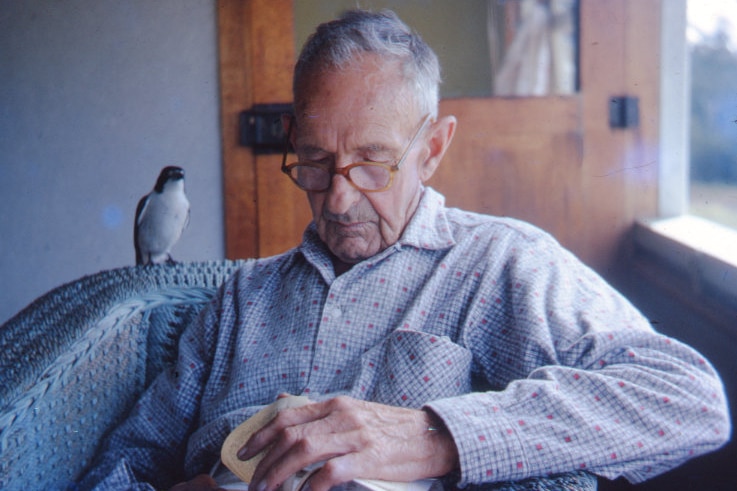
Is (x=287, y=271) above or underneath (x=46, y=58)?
underneath

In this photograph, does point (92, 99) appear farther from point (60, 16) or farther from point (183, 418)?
point (183, 418)

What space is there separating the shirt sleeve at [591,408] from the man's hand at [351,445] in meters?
0.03

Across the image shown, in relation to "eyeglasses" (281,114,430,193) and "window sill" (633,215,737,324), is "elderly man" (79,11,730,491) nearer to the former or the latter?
"eyeglasses" (281,114,430,193)

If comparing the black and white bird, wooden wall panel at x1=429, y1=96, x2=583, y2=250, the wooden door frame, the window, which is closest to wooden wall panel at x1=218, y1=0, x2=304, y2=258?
the wooden door frame

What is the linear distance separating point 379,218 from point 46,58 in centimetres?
185

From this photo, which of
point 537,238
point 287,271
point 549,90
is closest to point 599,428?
point 537,238

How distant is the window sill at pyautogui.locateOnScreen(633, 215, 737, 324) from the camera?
1.48 metres

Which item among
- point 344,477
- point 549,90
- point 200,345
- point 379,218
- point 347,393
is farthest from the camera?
point 549,90

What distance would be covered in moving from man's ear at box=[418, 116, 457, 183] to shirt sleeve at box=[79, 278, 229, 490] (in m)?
0.49

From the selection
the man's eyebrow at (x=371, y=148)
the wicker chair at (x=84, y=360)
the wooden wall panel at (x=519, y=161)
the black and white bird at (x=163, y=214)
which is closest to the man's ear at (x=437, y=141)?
the man's eyebrow at (x=371, y=148)

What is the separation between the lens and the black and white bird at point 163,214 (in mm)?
2293

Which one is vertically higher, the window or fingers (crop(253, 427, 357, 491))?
the window

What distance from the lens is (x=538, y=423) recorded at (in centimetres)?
90

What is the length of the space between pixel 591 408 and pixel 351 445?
31 centimetres
